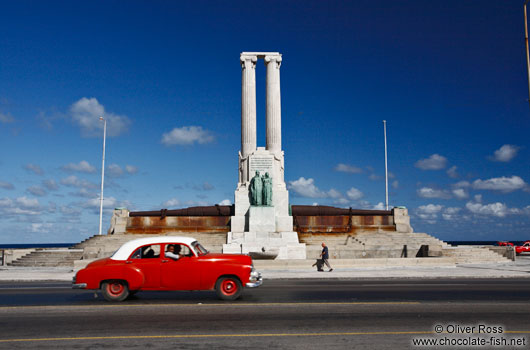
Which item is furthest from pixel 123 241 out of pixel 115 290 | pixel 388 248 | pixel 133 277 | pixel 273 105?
pixel 133 277

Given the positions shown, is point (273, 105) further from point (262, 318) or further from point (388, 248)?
→ point (262, 318)

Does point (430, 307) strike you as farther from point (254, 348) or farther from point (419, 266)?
point (419, 266)

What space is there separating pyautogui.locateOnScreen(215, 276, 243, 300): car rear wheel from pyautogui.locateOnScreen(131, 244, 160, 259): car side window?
1.79 metres

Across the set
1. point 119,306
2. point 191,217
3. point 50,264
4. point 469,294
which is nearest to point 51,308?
point 119,306

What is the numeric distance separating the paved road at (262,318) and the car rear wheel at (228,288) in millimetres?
287

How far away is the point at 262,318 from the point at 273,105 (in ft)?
98.3

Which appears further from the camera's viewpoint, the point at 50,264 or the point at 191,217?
the point at 191,217

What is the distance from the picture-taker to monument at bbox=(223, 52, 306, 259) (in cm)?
2881

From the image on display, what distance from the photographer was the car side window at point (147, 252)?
1172 centimetres

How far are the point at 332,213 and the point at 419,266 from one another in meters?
14.0

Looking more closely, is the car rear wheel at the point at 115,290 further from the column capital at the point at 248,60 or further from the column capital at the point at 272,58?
the column capital at the point at 272,58

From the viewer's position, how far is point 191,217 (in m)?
37.1

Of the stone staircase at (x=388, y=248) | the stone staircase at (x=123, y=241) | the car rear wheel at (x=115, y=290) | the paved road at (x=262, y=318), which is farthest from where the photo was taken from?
the stone staircase at (x=123, y=241)

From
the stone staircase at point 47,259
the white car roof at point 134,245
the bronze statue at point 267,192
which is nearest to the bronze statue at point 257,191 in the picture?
the bronze statue at point 267,192
